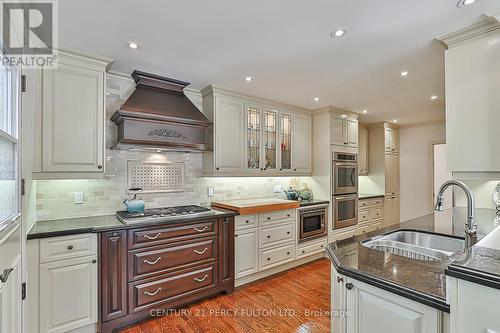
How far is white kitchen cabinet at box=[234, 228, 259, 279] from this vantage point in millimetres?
3036

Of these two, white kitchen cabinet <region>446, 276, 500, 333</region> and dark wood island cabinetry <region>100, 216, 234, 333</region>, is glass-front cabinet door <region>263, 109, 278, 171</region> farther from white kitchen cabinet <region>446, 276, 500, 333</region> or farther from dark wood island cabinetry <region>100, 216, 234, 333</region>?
white kitchen cabinet <region>446, 276, 500, 333</region>

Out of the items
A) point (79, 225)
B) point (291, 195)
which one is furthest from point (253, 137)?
point (79, 225)

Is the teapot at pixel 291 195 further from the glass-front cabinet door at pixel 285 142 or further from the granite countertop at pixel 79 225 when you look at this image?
the granite countertop at pixel 79 225

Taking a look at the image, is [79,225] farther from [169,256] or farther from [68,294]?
[169,256]

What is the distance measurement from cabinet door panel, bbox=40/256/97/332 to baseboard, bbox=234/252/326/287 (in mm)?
1518

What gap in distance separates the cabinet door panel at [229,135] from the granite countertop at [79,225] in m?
1.00

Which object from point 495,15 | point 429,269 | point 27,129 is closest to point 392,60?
point 495,15

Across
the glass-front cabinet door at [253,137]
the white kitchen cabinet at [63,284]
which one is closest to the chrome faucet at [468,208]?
the glass-front cabinet door at [253,137]

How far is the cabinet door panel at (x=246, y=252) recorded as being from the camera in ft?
9.97

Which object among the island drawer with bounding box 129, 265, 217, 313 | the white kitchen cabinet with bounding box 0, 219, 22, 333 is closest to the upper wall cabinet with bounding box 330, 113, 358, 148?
the island drawer with bounding box 129, 265, 217, 313

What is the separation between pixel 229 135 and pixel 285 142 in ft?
3.57

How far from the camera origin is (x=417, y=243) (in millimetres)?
1941

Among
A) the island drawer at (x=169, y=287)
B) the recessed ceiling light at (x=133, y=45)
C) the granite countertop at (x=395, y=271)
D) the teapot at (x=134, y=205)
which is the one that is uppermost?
the recessed ceiling light at (x=133, y=45)

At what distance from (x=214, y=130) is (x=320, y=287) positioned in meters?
2.36
